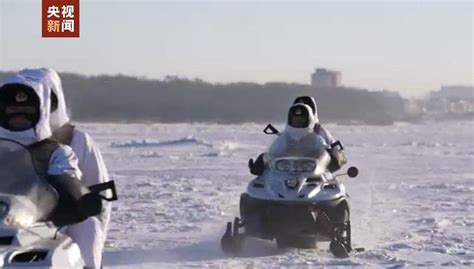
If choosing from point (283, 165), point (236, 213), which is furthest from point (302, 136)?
point (236, 213)

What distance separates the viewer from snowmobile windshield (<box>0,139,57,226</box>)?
4.02 meters

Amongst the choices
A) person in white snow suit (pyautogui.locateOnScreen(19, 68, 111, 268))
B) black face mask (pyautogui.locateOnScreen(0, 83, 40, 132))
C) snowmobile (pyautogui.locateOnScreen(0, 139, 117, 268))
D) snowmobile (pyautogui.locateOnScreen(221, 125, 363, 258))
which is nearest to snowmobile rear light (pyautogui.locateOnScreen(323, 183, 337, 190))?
snowmobile (pyautogui.locateOnScreen(221, 125, 363, 258))

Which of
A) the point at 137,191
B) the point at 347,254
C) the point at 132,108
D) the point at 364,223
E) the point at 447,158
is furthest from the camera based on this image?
the point at 132,108

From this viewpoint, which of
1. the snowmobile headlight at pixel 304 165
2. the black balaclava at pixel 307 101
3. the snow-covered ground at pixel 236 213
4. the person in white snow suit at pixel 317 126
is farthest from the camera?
the black balaclava at pixel 307 101

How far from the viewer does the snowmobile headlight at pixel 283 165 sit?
10570 millimetres

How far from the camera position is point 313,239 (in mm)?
10609

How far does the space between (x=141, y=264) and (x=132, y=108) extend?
3606cm

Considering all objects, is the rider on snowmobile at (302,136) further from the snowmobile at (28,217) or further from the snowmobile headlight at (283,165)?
the snowmobile at (28,217)

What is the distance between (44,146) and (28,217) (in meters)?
0.45

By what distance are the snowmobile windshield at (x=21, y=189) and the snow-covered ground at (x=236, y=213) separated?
5.21m

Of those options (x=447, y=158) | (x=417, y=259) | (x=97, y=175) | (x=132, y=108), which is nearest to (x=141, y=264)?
(x=417, y=259)

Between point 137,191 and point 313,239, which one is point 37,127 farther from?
point 137,191

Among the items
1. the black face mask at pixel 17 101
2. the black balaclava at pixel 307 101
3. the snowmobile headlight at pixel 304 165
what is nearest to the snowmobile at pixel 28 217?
the black face mask at pixel 17 101

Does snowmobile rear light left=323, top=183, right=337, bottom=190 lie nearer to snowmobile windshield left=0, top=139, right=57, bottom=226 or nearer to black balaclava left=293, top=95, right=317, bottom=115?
black balaclava left=293, top=95, right=317, bottom=115
